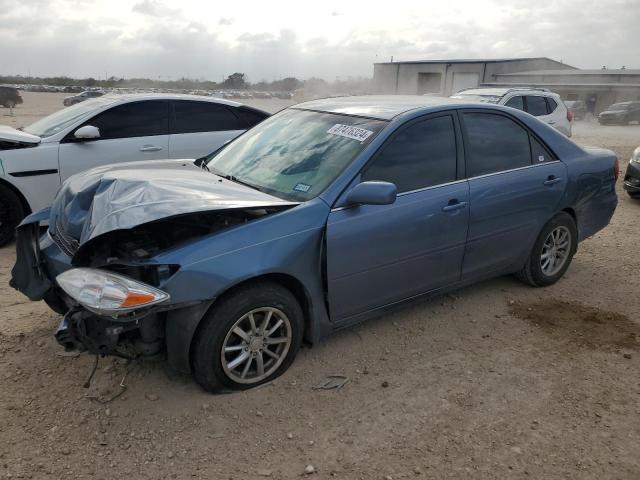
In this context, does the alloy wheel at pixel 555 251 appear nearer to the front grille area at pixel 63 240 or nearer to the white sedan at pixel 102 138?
the front grille area at pixel 63 240

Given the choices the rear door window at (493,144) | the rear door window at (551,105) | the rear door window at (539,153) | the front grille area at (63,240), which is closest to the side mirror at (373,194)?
the rear door window at (493,144)

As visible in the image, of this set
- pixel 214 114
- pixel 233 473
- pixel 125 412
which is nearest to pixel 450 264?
pixel 233 473

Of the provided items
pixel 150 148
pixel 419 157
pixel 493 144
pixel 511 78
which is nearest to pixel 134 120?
pixel 150 148

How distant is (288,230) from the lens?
2928 mm

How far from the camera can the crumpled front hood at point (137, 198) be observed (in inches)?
108

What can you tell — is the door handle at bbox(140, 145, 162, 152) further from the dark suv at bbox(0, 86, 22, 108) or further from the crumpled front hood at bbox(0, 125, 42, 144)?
the dark suv at bbox(0, 86, 22, 108)

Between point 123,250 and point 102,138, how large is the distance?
341cm

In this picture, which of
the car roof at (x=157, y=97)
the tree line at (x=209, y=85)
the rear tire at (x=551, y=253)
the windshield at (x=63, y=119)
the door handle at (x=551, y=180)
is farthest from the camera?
the tree line at (x=209, y=85)

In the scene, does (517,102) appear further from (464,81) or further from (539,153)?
(464,81)

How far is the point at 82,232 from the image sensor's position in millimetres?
2941

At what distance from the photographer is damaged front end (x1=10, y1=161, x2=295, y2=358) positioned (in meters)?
2.58

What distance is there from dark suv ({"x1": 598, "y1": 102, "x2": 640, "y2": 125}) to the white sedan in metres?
26.7

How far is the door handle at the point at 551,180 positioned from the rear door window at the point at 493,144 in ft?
0.77

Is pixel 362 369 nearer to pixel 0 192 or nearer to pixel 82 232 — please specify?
pixel 82 232
